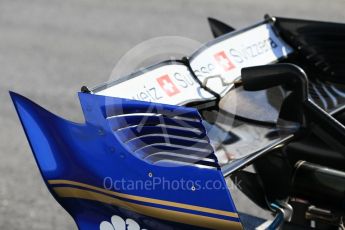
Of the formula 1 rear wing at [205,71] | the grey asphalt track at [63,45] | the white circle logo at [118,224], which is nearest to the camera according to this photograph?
the white circle logo at [118,224]

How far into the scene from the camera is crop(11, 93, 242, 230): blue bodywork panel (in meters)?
2.67

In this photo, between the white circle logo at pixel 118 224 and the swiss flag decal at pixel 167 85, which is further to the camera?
the swiss flag decal at pixel 167 85

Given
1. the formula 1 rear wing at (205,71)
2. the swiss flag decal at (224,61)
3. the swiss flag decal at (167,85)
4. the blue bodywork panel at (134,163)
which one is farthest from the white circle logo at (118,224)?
the swiss flag decal at (224,61)

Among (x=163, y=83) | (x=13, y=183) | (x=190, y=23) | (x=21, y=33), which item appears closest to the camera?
(x=163, y=83)

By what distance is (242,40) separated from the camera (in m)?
3.80

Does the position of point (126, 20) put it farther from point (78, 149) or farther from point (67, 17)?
point (78, 149)

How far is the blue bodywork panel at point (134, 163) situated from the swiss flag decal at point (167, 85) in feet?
1.61

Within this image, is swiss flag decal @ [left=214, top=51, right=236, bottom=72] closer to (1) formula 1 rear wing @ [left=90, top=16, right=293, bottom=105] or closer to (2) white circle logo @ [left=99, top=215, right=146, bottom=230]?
(1) formula 1 rear wing @ [left=90, top=16, right=293, bottom=105]

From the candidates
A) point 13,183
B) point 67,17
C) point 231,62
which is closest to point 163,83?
point 231,62

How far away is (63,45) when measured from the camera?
863 cm

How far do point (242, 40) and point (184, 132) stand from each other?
46.6 inches

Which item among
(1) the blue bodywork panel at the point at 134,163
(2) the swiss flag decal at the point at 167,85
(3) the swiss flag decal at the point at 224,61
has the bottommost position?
(1) the blue bodywork panel at the point at 134,163

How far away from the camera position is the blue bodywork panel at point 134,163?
8.76ft

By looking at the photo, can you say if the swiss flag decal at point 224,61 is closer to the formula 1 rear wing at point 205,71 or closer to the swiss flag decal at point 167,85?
the formula 1 rear wing at point 205,71
